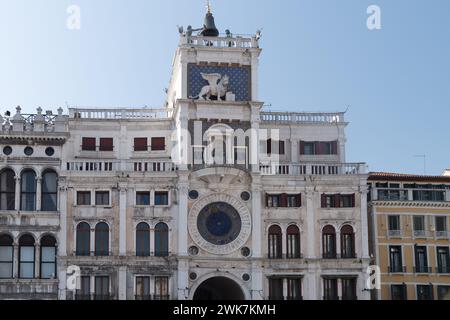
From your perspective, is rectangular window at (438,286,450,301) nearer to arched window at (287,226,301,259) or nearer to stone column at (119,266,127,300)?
arched window at (287,226,301,259)

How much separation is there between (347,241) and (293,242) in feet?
12.1

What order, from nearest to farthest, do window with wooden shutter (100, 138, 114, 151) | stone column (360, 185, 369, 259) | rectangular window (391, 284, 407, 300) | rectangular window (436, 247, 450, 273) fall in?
stone column (360, 185, 369, 259), rectangular window (391, 284, 407, 300), window with wooden shutter (100, 138, 114, 151), rectangular window (436, 247, 450, 273)

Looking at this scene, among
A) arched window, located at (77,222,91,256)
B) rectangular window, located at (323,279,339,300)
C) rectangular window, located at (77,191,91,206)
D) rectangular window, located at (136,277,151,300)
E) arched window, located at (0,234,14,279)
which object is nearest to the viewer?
arched window, located at (0,234,14,279)

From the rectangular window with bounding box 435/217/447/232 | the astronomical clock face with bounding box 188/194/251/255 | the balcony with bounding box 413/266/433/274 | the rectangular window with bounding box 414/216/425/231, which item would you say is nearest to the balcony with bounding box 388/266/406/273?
the balcony with bounding box 413/266/433/274

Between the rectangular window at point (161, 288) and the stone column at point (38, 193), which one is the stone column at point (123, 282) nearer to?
the rectangular window at point (161, 288)

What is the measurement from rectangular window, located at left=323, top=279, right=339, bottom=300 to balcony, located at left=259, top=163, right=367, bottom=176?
721 cm

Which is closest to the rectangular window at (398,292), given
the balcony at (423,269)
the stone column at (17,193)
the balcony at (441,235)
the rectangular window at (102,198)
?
the balcony at (423,269)

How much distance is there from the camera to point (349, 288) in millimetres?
67875

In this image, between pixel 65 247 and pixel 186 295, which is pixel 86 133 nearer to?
pixel 65 247

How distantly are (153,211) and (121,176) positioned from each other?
3.13 meters

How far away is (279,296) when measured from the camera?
6719 centimetres

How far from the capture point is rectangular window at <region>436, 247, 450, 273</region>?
7144 centimetres

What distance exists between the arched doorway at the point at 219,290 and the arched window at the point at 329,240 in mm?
6471

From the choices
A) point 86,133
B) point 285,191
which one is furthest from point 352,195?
point 86,133
